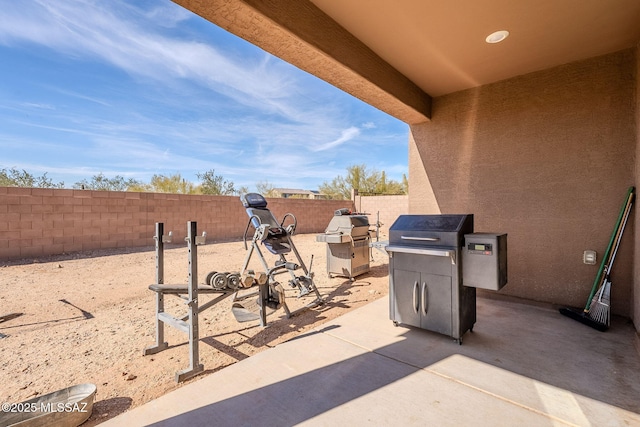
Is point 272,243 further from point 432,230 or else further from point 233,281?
point 432,230

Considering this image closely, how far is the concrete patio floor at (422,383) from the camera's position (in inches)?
55.9

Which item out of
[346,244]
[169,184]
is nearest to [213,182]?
[169,184]

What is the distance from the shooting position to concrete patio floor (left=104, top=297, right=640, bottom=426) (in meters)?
1.42

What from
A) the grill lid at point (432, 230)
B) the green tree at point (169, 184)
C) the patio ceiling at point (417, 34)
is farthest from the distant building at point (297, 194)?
the grill lid at point (432, 230)

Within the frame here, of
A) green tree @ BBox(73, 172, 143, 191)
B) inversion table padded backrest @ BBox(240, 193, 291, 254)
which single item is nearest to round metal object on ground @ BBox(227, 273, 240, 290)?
inversion table padded backrest @ BBox(240, 193, 291, 254)

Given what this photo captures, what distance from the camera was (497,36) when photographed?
2424 millimetres

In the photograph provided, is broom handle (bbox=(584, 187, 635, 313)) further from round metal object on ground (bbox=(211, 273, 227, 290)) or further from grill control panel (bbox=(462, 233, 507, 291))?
round metal object on ground (bbox=(211, 273, 227, 290))

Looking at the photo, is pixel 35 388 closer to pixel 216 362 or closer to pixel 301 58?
pixel 216 362

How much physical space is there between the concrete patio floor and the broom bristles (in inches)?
4.7

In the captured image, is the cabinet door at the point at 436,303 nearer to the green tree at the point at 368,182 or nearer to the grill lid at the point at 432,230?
the grill lid at the point at 432,230

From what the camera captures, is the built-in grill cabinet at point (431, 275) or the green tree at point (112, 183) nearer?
the built-in grill cabinet at point (431, 275)

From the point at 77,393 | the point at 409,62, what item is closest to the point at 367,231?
the point at 409,62

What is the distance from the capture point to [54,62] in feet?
37.1

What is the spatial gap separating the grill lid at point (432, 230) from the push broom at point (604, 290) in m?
1.60
